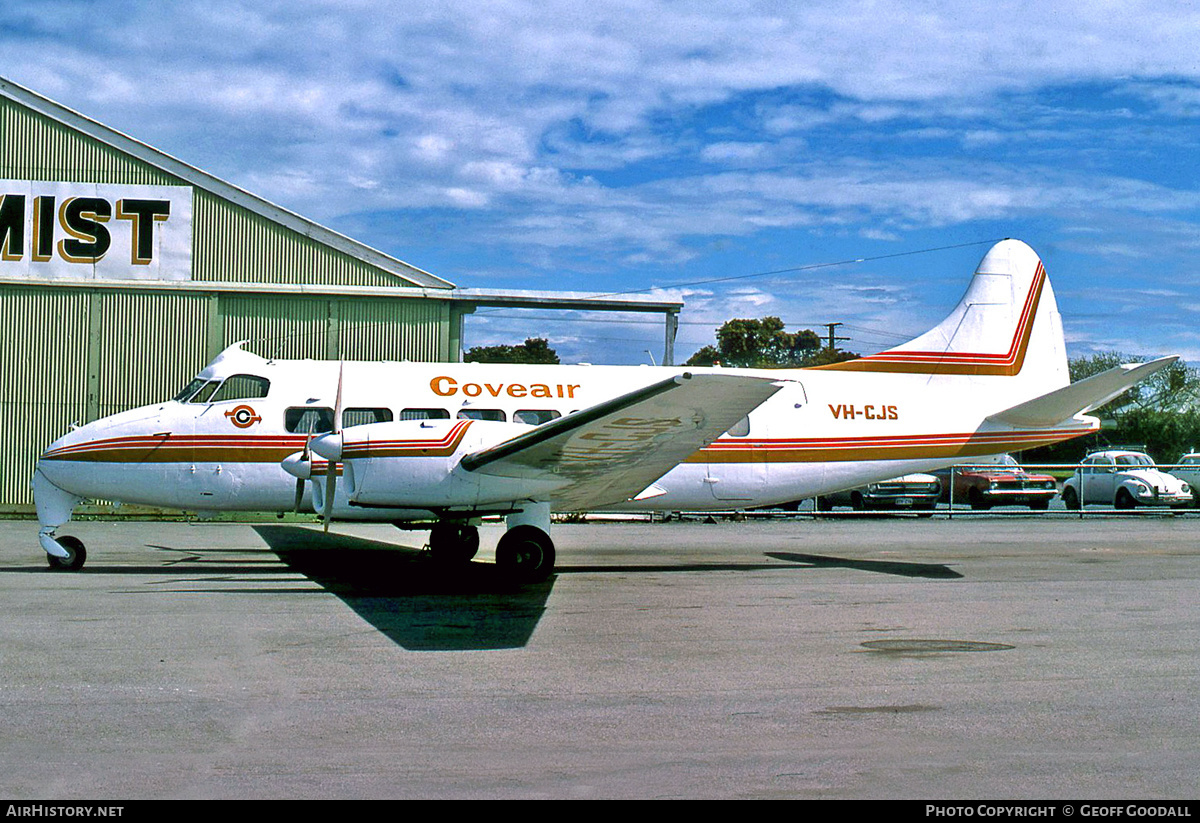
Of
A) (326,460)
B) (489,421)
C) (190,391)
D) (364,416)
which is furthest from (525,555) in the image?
(190,391)

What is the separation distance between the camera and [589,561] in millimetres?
15922

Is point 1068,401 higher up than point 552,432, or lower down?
A: higher up

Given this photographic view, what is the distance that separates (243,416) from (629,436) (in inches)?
238

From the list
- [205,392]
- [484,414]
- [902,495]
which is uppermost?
[205,392]

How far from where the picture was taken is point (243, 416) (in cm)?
1457

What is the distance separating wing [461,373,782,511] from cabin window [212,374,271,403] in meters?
4.10

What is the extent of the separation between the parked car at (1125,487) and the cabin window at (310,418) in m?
20.8

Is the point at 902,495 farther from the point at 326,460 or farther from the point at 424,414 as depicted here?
the point at 326,460

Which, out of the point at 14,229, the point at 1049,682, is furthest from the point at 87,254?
the point at 1049,682

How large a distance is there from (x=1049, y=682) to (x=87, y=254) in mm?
24168

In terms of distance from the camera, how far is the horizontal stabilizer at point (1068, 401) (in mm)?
15234

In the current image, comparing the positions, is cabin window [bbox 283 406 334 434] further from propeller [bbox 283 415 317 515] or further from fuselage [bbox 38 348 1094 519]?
propeller [bbox 283 415 317 515]

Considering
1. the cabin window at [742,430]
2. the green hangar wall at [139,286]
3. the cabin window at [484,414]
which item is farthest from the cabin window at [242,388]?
the green hangar wall at [139,286]

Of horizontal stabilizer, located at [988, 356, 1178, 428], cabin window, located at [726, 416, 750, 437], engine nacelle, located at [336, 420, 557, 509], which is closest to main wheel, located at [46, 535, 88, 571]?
engine nacelle, located at [336, 420, 557, 509]
